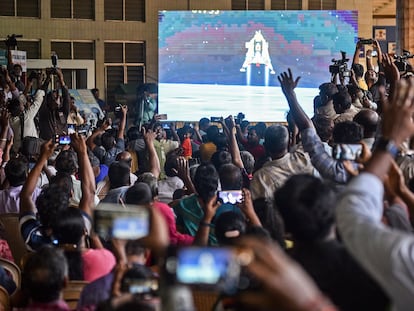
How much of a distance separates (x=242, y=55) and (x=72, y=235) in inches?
621

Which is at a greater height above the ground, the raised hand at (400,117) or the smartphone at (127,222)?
the raised hand at (400,117)

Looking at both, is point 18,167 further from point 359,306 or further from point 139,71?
point 139,71

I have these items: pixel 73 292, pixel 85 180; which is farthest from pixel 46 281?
pixel 85 180

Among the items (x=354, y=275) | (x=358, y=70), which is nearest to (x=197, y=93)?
(x=358, y=70)

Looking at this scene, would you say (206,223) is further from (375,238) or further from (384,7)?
(384,7)

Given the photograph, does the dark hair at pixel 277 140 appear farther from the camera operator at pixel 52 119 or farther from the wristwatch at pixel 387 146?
the camera operator at pixel 52 119

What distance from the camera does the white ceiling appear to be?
1091 inches

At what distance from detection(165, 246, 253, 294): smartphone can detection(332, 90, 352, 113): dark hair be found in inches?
218

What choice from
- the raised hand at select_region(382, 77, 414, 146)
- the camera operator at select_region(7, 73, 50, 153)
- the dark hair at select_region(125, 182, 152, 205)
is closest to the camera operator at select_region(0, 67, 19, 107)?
the camera operator at select_region(7, 73, 50, 153)

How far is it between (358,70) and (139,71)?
11.2 metres

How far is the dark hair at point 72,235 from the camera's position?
3.88m

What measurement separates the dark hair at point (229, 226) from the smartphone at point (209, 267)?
1886mm

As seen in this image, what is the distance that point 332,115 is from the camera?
25.5 ft

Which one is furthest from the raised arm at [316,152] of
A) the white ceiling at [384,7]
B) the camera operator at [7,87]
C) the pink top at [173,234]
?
the white ceiling at [384,7]
